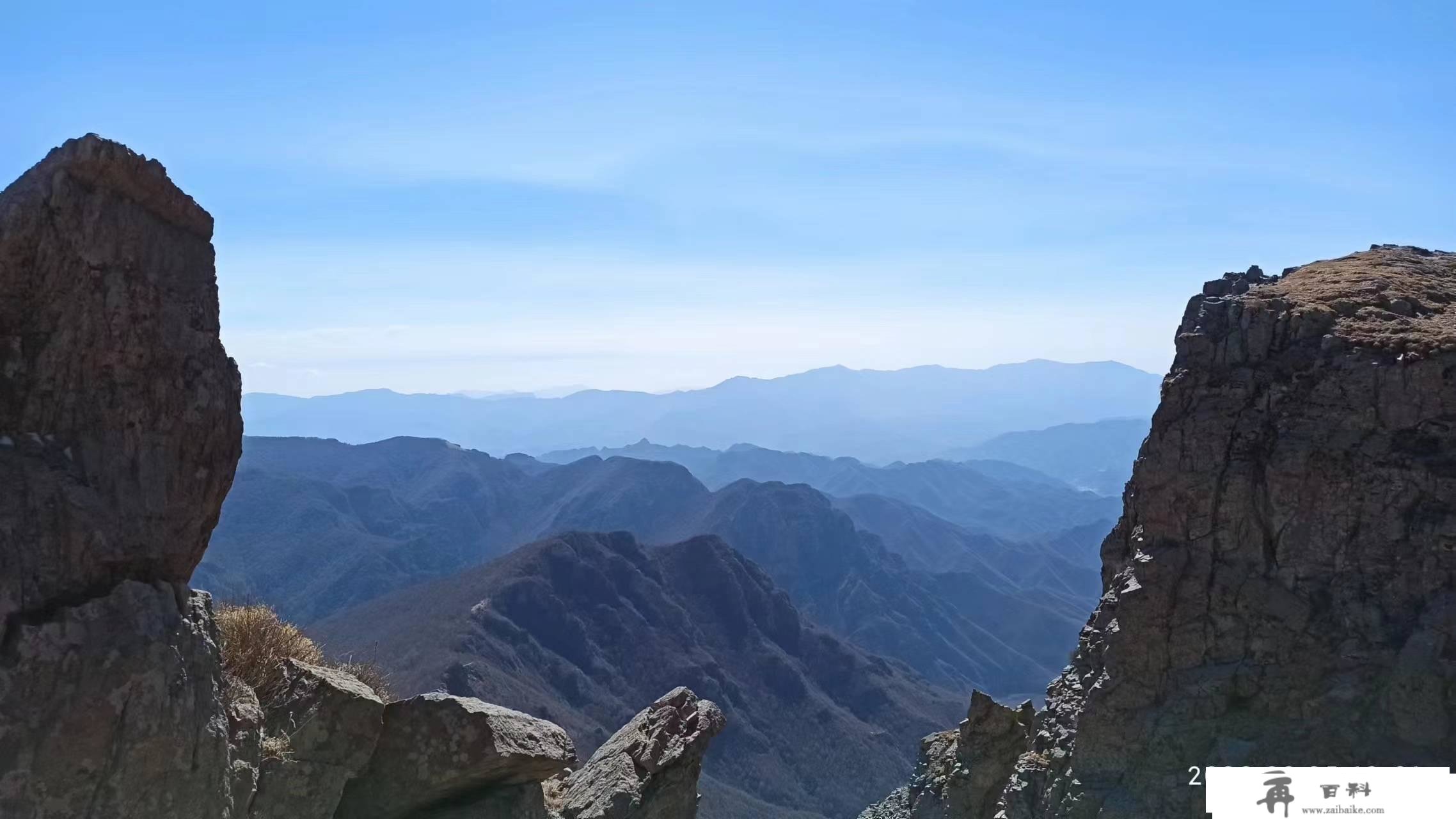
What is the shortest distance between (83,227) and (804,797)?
7339 centimetres

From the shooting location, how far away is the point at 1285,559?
15.7 m

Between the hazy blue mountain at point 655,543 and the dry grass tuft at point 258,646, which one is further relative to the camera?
the hazy blue mountain at point 655,543

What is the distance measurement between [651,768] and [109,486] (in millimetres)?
8621

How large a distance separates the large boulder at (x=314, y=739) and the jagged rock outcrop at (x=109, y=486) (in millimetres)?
1356

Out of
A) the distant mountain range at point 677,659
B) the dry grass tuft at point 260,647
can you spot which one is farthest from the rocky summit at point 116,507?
the distant mountain range at point 677,659

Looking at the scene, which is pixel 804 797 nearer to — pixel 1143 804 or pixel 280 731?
pixel 1143 804

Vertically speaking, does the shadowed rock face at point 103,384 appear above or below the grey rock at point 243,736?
above

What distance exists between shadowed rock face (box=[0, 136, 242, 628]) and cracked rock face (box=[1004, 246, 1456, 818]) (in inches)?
557

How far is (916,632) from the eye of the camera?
148 m

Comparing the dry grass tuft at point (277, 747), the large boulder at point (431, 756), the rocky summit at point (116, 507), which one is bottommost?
the large boulder at point (431, 756)

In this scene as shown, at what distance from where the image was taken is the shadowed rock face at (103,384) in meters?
7.60

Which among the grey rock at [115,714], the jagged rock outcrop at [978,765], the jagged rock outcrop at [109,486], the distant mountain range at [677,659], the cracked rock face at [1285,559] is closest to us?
the grey rock at [115,714]

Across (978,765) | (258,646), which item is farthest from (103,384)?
(978,765)
